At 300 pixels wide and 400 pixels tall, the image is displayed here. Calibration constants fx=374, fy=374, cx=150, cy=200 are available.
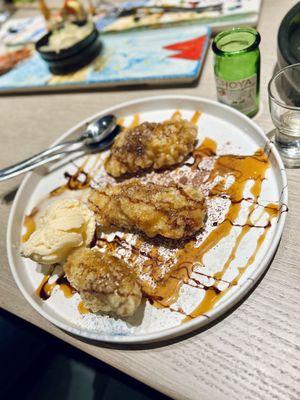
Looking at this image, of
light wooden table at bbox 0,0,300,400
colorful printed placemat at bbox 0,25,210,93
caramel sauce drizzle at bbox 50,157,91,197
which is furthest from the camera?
colorful printed placemat at bbox 0,25,210,93

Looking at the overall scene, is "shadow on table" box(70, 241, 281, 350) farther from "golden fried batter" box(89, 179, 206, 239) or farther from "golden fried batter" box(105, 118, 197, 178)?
"golden fried batter" box(105, 118, 197, 178)

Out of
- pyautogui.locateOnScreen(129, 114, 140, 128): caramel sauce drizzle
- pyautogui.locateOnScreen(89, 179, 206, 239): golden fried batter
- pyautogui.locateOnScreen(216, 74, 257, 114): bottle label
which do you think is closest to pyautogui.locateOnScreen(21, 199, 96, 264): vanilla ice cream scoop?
pyautogui.locateOnScreen(89, 179, 206, 239): golden fried batter

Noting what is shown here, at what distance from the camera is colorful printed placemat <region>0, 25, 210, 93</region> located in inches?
46.3

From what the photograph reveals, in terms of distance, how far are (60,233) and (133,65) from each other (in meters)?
0.71

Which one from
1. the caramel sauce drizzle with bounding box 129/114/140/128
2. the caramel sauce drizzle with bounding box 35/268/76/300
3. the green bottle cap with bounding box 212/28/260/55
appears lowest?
the caramel sauce drizzle with bounding box 35/268/76/300

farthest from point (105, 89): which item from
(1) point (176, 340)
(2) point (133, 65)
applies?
(1) point (176, 340)

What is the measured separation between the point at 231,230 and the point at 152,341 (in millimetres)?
269

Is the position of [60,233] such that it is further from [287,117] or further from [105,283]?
[287,117]

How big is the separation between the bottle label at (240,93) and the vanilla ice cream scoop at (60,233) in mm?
460

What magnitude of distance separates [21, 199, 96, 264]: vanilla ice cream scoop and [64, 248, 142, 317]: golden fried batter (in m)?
0.05

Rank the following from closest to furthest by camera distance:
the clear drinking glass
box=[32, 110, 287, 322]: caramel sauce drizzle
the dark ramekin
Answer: box=[32, 110, 287, 322]: caramel sauce drizzle
the clear drinking glass
the dark ramekin

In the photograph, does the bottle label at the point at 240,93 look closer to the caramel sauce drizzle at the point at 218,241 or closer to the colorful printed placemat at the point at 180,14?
the caramel sauce drizzle at the point at 218,241

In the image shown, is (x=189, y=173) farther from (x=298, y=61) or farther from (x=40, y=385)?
(x=40, y=385)

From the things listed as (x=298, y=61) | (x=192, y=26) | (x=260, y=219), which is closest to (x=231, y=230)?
(x=260, y=219)
